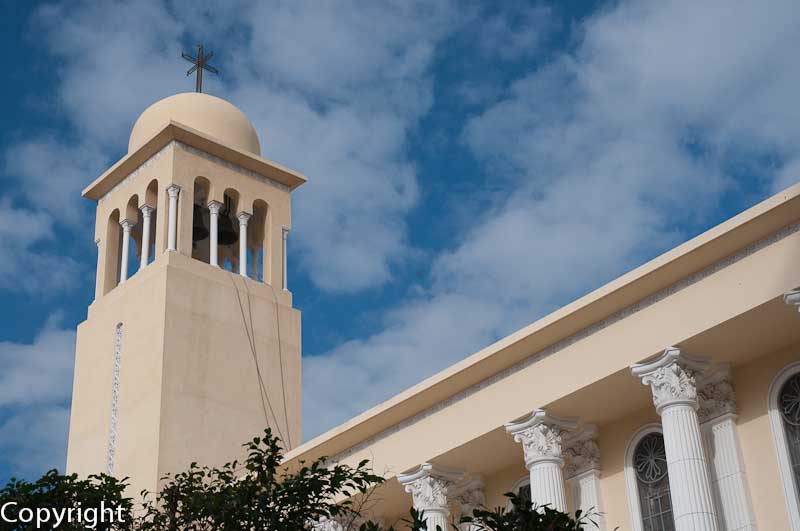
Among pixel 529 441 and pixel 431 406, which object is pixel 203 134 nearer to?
pixel 431 406

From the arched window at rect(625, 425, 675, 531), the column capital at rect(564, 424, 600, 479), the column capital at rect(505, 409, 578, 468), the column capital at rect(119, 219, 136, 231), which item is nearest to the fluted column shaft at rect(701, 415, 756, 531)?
the arched window at rect(625, 425, 675, 531)

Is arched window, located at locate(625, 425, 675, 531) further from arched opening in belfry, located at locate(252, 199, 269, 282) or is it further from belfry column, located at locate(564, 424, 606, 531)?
arched opening in belfry, located at locate(252, 199, 269, 282)

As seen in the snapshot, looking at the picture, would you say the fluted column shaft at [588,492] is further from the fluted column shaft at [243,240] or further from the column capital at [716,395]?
the fluted column shaft at [243,240]

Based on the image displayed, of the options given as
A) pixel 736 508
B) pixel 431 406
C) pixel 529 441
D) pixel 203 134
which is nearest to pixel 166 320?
pixel 203 134

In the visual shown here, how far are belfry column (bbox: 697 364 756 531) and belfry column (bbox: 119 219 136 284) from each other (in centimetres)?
1571

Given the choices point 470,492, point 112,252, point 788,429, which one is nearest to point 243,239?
point 112,252

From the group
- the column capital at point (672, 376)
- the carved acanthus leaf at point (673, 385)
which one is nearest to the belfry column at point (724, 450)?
the column capital at point (672, 376)

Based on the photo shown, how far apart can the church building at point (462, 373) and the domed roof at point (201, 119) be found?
0.06 m

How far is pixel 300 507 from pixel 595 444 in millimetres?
8197

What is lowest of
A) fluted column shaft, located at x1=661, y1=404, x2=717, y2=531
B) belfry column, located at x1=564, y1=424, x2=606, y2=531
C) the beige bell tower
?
fluted column shaft, located at x1=661, y1=404, x2=717, y2=531

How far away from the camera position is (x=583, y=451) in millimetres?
20328

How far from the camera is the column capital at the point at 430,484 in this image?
21344mm

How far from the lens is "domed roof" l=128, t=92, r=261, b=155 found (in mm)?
30672

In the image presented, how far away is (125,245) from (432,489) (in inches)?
474
